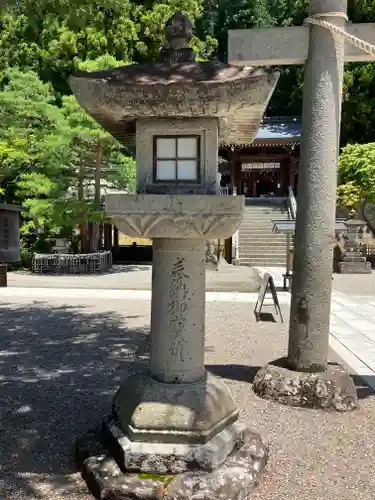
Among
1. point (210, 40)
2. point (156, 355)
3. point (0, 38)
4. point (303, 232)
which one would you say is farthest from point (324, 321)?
point (0, 38)

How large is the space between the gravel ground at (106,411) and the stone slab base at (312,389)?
0.38ft

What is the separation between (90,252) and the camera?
1692cm

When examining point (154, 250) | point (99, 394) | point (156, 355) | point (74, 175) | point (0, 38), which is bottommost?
point (99, 394)

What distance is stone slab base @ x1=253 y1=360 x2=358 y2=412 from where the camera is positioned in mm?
4504

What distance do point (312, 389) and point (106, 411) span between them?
208cm

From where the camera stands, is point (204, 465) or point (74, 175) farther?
point (74, 175)

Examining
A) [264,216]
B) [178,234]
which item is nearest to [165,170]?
[178,234]

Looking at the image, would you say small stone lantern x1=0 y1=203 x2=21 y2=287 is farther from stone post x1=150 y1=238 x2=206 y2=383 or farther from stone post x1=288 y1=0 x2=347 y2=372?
stone post x1=150 y1=238 x2=206 y2=383

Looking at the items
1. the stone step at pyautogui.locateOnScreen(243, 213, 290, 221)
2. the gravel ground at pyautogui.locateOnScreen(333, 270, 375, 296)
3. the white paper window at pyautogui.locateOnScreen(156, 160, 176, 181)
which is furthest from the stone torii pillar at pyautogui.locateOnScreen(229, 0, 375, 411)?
the stone step at pyautogui.locateOnScreen(243, 213, 290, 221)

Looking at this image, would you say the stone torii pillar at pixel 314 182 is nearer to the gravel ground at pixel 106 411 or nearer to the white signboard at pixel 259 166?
the gravel ground at pixel 106 411

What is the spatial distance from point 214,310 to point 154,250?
6.35m

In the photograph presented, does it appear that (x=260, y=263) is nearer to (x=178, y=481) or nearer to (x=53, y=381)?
(x=53, y=381)

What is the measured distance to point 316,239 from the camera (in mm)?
4621

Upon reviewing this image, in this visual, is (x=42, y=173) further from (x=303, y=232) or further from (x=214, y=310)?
(x=303, y=232)
